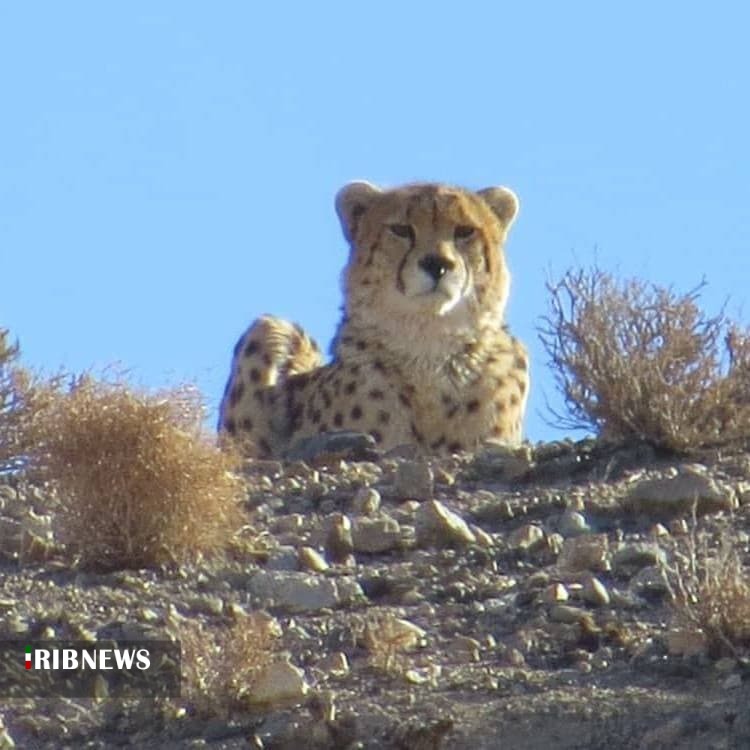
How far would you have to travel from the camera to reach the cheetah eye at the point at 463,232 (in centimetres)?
1145

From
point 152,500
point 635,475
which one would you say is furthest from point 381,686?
point 635,475

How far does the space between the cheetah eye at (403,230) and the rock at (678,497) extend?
356 cm

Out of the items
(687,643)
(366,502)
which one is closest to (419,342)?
(366,502)

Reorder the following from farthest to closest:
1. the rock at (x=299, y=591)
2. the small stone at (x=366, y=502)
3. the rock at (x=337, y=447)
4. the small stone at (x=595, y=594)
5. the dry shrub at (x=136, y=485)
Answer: the rock at (x=337, y=447) < the small stone at (x=366, y=502) < the dry shrub at (x=136, y=485) < the rock at (x=299, y=591) < the small stone at (x=595, y=594)

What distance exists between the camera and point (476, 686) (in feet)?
20.6

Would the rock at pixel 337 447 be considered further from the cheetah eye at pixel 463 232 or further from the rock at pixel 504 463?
the cheetah eye at pixel 463 232

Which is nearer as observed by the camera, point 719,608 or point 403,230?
point 719,608

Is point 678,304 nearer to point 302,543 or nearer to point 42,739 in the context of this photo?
point 302,543

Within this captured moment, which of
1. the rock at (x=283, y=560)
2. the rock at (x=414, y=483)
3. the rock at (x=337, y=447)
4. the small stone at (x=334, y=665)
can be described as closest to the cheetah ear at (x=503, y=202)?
the rock at (x=337, y=447)

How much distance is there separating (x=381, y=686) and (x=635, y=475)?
8.89 ft

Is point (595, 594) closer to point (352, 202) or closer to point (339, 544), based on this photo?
point (339, 544)

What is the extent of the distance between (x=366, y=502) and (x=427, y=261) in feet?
10.5

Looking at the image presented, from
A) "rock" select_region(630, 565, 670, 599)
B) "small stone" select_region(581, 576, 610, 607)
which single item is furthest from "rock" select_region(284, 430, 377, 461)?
"small stone" select_region(581, 576, 610, 607)

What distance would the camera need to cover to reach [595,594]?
6914mm
